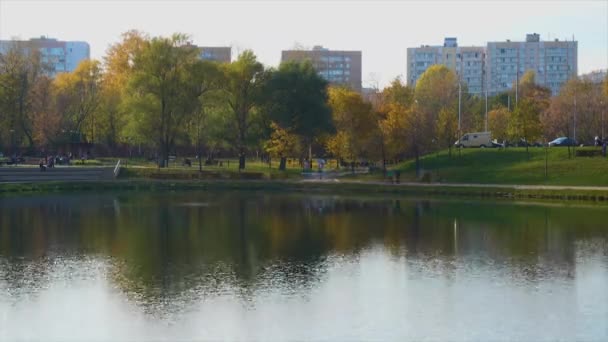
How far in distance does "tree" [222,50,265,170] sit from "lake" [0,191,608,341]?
1204 inches

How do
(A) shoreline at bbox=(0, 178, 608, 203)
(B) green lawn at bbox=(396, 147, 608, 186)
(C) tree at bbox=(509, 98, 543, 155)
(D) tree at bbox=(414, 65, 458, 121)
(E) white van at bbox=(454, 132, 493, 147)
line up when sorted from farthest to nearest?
(D) tree at bbox=(414, 65, 458, 121)
(E) white van at bbox=(454, 132, 493, 147)
(C) tree at bbox=(509, 98, 543, 155)
(B) green lawn at bbox=(396, 147, 608, 186)
(A) shoreline at bbox=(0, 178, 608, 203)

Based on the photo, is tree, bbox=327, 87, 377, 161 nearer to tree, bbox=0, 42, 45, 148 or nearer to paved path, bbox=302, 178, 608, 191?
paved path, bbox=302, 178, 608, 191

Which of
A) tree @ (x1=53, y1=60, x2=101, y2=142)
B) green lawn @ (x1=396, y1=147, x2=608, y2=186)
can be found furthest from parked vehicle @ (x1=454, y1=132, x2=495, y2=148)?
tree @ (x1=53, y1=60, x2=101, y2=142)

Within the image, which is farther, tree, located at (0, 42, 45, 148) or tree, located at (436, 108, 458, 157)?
Result: tree, located at (0, 42, 45, 148)

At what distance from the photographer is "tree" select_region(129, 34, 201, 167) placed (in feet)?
248

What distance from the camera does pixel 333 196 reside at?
60438 mm

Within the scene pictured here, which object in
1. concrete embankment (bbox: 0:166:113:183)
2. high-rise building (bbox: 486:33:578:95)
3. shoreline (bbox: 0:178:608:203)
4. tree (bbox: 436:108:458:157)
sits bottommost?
shoreline (bbox: 0:178:608:203)

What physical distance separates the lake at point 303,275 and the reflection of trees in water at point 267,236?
0.10m

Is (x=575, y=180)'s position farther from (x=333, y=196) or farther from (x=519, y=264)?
(x=519, y=264)

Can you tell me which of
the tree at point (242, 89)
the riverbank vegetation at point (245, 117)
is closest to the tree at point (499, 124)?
the riverbank vegetation at point (245, 117)

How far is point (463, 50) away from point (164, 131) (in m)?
135

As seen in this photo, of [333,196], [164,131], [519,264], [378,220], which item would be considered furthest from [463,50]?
[519,264]

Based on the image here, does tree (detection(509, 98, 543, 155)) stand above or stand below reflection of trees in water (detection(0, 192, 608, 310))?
above

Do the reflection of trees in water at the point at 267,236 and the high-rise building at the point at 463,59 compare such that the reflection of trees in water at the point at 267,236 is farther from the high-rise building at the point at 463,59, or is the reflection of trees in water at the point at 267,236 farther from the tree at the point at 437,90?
the high-rise building at the point at 463,59
